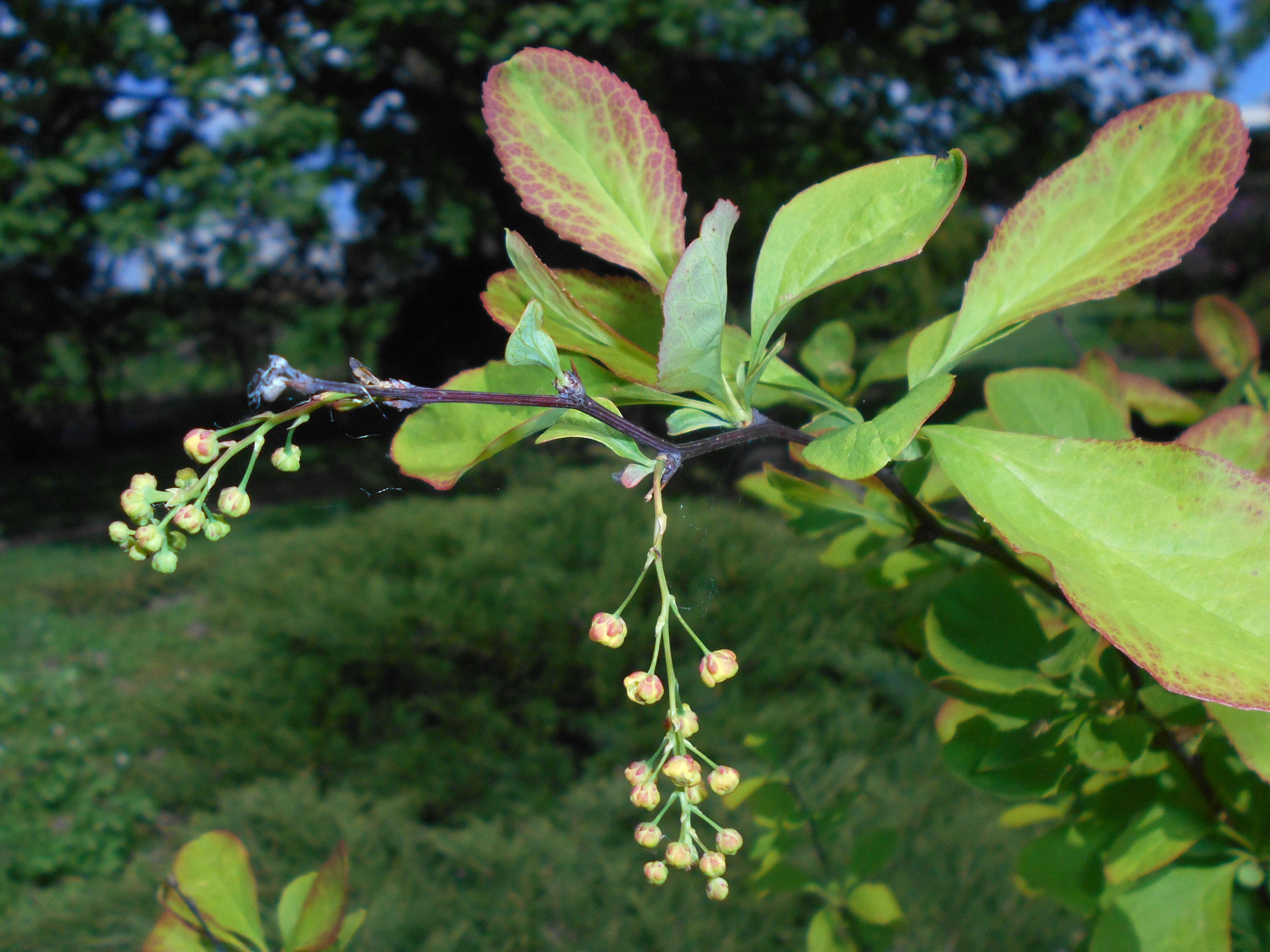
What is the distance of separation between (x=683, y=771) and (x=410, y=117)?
661 cm

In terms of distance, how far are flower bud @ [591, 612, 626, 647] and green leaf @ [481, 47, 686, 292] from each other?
17 cm

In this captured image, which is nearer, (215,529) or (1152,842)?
(215,529)

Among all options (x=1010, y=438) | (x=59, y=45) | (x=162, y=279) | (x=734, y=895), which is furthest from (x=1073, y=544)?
(x=162, y=279)

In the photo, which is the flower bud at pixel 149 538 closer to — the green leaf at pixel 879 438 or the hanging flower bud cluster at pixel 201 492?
the hanging flower bud cluster at pixel 201 492

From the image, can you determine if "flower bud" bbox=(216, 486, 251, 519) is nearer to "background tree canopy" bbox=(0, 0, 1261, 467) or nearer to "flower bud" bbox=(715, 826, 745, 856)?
"flower bud" bbox=(715, 826, 745, 856)

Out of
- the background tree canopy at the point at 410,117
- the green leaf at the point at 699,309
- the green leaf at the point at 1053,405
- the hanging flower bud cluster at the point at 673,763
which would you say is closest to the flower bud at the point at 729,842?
the hanging flower bud cluster at the point at 673,763

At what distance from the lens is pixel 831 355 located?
73 cm

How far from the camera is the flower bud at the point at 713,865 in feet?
1.22

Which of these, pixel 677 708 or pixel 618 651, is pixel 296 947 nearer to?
pixel 677 708

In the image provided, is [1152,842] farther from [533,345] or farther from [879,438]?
[533,345]

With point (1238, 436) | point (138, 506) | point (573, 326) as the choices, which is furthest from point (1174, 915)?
point (138, 506)

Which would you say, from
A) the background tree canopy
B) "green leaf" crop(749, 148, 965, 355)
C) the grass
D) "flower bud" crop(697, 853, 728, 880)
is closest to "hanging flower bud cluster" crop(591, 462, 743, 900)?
"flower bud" crop(697, 853, 728, 880)

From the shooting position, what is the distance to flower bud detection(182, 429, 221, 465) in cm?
31

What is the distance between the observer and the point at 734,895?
5.13 feet
